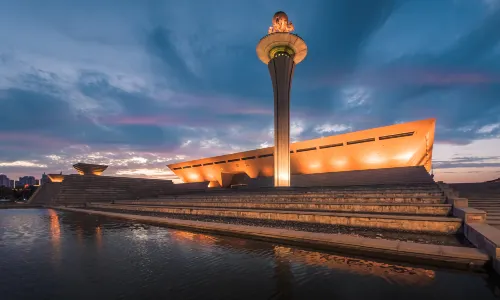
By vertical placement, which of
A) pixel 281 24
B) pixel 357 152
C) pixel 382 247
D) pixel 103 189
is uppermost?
pixel 281 24

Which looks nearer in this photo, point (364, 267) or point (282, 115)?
point (364, 267)

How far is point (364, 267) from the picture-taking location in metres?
5.63

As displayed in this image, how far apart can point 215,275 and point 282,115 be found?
91.4 ft

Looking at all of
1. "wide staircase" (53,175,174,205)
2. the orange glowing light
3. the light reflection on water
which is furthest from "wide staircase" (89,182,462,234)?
the orange glowing light

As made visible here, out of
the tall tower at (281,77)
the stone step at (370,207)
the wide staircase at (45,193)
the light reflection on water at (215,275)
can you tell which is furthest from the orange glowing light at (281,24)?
the wide staircase at (45,193)

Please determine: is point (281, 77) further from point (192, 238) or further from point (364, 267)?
point (364, 267)

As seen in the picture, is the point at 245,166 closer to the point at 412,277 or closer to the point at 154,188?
the point at 154,188

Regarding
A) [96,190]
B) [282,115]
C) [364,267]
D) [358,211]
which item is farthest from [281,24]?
[364,267]

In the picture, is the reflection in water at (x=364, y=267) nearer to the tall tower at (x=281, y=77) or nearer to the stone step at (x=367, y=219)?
the stone step at (x=367, y=219)

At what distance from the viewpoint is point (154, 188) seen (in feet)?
121

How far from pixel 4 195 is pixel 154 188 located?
64808 mm

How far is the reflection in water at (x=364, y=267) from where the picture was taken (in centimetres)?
492

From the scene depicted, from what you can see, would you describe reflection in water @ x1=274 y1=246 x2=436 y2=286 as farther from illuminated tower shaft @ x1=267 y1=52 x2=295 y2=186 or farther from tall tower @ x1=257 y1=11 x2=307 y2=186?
tall tower @ x1=257 y1=11 x2=307 y2=186

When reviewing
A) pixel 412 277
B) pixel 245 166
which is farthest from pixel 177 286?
pixel 245 166
